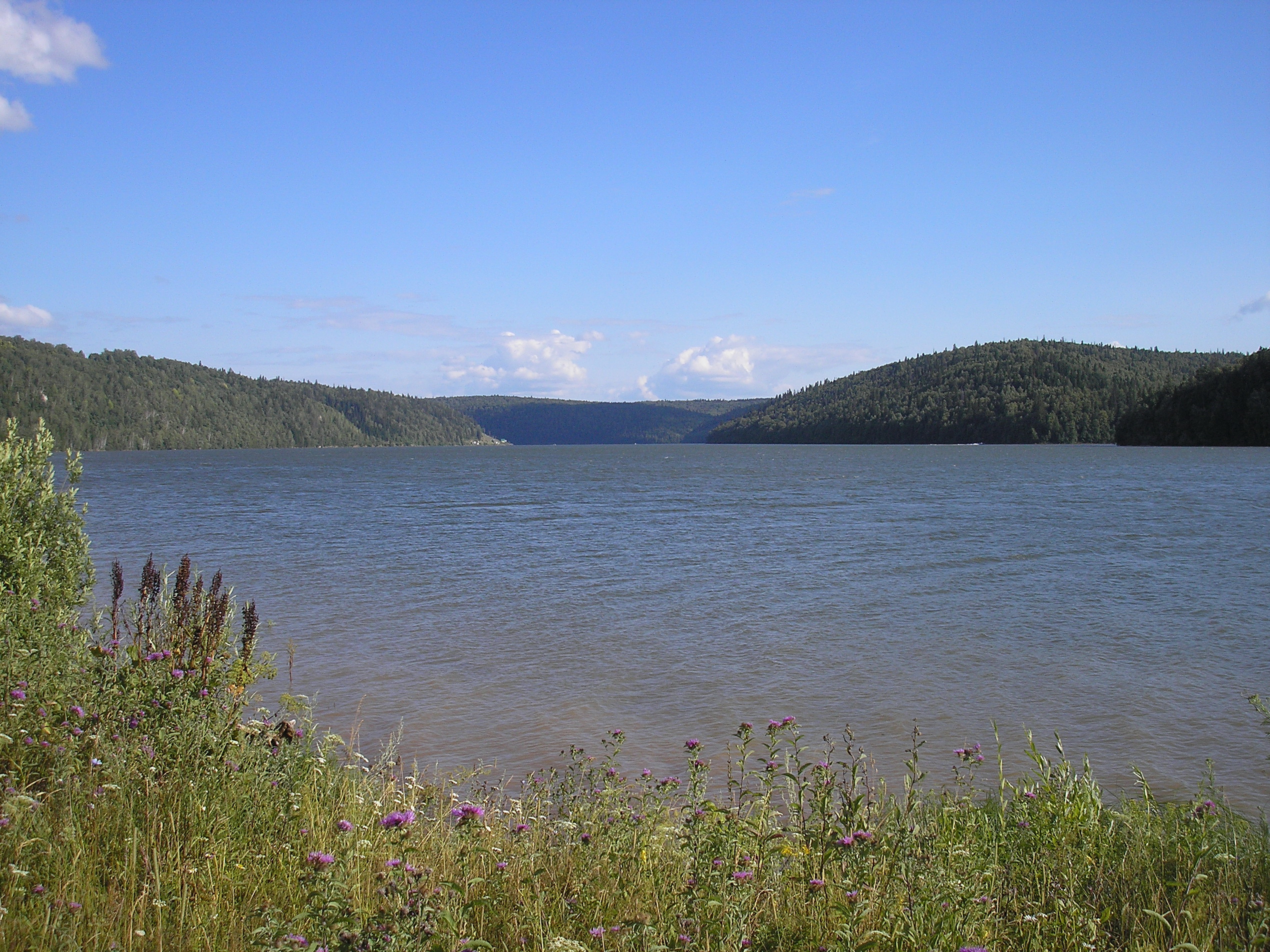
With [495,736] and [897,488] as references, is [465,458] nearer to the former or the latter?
[897,488]

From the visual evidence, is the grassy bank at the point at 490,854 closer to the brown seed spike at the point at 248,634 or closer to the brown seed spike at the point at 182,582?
the brown seed spike at the point at 248,634

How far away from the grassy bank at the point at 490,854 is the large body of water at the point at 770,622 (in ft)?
8.27

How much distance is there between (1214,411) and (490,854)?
141057 millimetres

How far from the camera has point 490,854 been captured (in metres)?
4.43

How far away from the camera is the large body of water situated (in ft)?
30.9

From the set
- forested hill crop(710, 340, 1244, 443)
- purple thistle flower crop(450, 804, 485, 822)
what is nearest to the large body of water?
purple thistle flower crop(450, 804, 485, 822)

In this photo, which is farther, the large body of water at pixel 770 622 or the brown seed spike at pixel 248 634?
the large body of water at pixel 770 622

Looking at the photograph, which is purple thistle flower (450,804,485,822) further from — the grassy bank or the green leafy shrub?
the green leafy shrub

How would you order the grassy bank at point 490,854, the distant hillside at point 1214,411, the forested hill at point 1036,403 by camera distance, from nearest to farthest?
the grassy bank at point 490,854, the distant hillside at point 1214,411, the forested hill at point 1036,403

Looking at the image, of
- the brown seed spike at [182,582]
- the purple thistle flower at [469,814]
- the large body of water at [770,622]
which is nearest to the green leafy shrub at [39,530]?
the brown seed spike at [182,582]

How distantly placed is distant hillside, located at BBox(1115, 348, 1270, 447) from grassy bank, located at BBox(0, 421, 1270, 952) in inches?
5164

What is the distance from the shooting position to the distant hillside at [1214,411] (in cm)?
10944

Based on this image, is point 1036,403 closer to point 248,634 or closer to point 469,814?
point 248,634

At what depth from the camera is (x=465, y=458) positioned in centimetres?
16662
